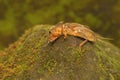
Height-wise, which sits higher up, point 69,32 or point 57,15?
point 57,15

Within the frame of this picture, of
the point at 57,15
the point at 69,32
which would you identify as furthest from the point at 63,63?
the point at 57,15

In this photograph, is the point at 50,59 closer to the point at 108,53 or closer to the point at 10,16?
the point at 108,53

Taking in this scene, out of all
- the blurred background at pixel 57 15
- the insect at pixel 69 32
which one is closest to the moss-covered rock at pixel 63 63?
the insect at pixel 69 32

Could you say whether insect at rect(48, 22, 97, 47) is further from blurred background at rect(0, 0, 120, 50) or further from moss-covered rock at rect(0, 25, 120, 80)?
blurred background at rect(0, 0, 120, 50)

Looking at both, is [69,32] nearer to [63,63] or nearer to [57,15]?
[63,63]

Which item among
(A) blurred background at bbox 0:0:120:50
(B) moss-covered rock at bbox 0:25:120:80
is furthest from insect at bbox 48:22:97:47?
(A) blurred background at bbox 0:0:120:50

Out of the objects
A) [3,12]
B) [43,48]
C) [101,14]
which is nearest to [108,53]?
[43,48]
